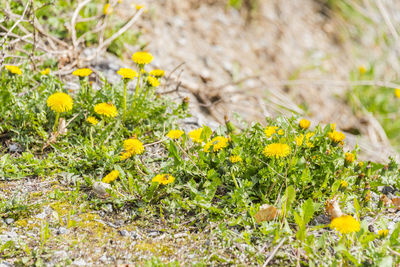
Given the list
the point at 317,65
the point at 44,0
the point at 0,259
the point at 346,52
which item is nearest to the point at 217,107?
the point at 44,0

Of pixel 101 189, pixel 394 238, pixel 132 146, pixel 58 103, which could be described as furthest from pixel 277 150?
pixel 58 103

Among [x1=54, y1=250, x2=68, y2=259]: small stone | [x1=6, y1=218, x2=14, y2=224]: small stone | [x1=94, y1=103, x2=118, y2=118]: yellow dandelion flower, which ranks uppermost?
[x1=94, y1=103, x2=118, y2=118]: yellow dandelion flower

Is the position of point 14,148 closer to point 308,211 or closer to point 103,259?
point 103,259

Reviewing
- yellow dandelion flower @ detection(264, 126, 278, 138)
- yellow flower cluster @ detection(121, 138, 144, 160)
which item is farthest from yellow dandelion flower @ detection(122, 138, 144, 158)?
yellow dandelion flower @ detection(264, 126, 278, 138)

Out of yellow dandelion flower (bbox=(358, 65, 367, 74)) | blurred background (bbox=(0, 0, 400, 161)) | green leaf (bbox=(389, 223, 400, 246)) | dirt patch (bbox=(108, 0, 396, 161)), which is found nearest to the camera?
green leaf (bbox=(389, 223, 400, 246))

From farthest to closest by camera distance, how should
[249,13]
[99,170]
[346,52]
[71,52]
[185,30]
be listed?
[346,52]
[249,13]
[185,30]
[71,52]
[99,170]

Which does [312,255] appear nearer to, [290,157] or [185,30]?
[290,157]


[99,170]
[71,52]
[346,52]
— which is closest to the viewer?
[99,170]

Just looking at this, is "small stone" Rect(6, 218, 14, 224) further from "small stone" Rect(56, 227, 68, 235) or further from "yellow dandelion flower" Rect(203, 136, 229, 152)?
"yellow dandelion flower" Rect(203, 136, 229, 152)

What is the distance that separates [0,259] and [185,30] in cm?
358

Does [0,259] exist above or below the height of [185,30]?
below

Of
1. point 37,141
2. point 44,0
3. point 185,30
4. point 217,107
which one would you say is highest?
point 44,0

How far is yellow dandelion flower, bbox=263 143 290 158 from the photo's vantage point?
1875 millimetres

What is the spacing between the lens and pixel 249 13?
5.16 m
